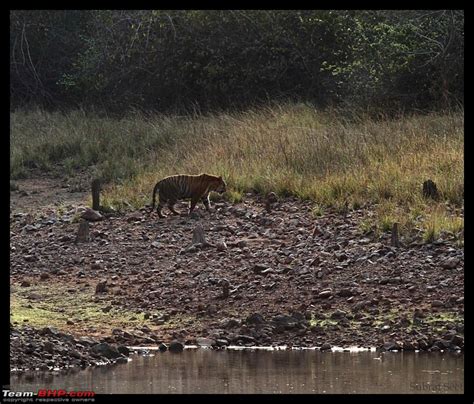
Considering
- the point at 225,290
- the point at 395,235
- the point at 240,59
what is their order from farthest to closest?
the point at 240,59, the point at 395,235, the point at 225,290

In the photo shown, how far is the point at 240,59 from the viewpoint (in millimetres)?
24359

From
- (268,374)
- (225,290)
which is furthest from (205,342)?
(225,290)

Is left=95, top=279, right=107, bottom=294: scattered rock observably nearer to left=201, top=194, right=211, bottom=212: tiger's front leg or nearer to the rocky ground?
the rocky ground

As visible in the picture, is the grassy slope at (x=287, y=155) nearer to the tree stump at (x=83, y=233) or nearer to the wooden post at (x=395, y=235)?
the wooden post at (x=395, y=235)

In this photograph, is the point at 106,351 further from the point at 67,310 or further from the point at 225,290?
the point at 225,290

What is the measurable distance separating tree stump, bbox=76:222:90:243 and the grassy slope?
1.59 m

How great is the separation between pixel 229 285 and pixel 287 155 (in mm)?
5236

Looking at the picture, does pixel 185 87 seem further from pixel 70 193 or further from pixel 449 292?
pixel 449 292

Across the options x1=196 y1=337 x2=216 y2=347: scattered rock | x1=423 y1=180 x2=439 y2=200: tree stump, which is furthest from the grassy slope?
x1=196 y1=337 x2=216 y2=347: scattered rock

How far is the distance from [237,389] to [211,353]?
1.40 m

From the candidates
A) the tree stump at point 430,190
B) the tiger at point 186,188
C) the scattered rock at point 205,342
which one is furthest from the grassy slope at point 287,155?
the scattered rock at point 205,342

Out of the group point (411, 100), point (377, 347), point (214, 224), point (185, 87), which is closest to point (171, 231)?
point (214, 224)

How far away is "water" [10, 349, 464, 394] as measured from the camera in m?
7.95

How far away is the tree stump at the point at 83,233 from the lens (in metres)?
13.8
